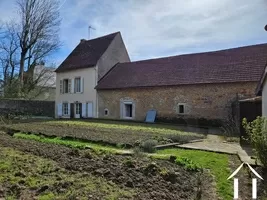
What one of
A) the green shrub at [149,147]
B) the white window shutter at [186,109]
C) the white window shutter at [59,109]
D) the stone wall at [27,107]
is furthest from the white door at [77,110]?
the green shrub at [149,147]

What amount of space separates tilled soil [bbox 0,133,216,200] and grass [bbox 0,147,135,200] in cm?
24

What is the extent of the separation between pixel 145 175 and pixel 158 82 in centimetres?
1613

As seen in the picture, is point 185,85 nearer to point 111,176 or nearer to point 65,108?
point 65,108

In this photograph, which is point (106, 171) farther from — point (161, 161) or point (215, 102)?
point (215, 102)

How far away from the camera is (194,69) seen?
20.3 meters

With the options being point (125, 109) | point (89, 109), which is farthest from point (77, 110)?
point (125, 109)

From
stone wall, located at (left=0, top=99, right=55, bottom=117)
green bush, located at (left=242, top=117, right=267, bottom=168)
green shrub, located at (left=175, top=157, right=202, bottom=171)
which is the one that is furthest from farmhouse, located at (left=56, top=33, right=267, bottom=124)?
green shrub, located at (left=175, top=157, right=202, bottom=171)

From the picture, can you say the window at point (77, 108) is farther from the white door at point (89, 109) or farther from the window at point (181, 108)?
the window at point (181, 108)

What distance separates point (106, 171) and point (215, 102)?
14.0 m

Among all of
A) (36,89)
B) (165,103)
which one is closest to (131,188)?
(165,103)

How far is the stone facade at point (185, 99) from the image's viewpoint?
1730cm

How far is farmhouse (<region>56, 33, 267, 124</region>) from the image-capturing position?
58.1ft

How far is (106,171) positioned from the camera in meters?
5.30

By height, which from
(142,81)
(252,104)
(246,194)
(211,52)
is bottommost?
(246,194)
